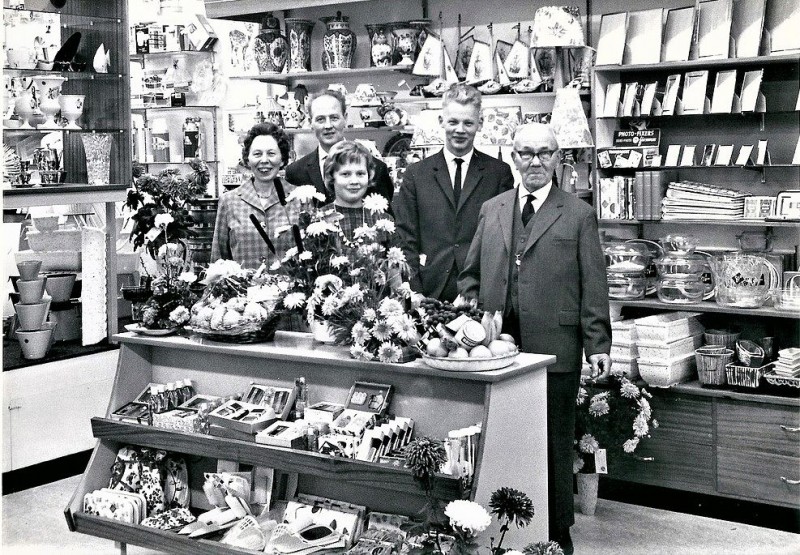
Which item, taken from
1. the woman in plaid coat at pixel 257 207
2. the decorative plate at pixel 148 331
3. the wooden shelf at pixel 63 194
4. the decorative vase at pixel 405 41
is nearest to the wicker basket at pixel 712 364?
the woman in plaid coat at pixel 257 207

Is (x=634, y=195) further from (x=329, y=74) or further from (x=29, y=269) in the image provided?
(x=29, y=269)

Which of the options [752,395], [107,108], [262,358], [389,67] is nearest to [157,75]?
[107,108]

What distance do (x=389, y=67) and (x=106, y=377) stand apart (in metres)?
2.52

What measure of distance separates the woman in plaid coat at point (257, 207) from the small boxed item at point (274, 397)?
2.44ft

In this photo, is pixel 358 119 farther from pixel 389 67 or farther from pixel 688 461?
pixel 688 461

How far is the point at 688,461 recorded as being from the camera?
474cm

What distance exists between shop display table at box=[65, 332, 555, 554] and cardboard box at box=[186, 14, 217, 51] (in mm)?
4096

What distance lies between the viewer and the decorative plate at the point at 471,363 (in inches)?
119

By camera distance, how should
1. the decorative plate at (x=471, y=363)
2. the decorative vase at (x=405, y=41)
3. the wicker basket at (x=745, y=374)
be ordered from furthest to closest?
the decorative vase at (x=405, y=41), the wicker basket at (x=745, y=374), the decorative plate at (x=471, y=363)

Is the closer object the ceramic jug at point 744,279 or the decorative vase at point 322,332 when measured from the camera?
the decorative vase at point 322,332

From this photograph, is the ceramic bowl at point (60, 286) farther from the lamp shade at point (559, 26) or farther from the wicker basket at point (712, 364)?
the wicker basket at point (712, 364)

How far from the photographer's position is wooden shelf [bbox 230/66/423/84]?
5.98 m

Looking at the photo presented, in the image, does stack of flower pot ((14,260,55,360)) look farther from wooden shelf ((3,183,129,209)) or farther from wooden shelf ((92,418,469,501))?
wooden shelf ((92,418,469,501))

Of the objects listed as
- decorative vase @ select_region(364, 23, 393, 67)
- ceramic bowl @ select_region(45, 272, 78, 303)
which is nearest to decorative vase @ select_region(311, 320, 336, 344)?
ceramic bowl @ select_region(45, 272, 78, 303)
